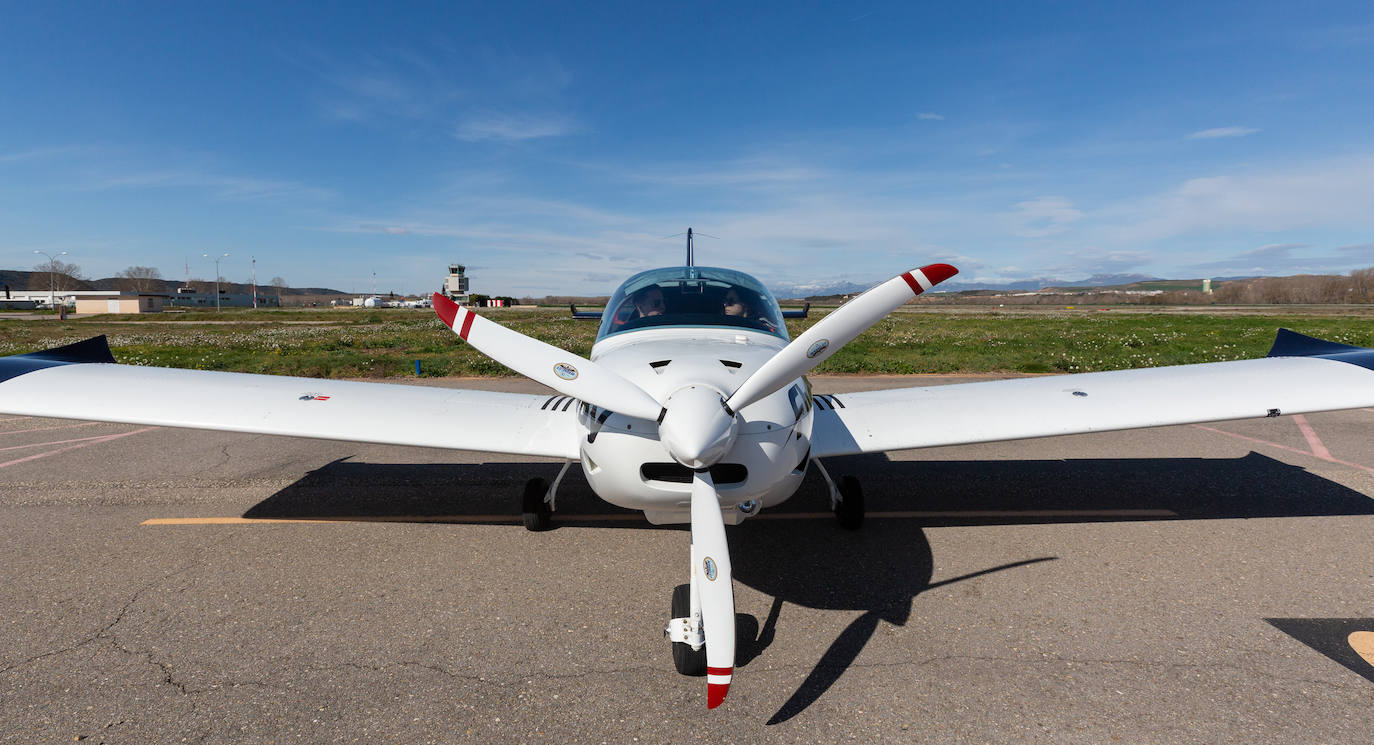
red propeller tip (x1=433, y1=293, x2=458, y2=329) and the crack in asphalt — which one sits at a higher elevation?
red propeller tip (x1=433, y1=293, x2=458, y2=329)

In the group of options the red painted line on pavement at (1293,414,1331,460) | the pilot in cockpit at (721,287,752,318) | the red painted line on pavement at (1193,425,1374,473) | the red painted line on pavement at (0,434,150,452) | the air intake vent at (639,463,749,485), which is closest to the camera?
the air intake vent at (639,463,749,485)

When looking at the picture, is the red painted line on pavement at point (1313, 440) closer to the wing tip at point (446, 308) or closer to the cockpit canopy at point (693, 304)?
the cockpit canopy at point (693, 304)

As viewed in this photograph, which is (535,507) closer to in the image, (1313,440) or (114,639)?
(114,639)

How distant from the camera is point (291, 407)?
5.09m

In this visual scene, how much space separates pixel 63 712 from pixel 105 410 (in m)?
2.82

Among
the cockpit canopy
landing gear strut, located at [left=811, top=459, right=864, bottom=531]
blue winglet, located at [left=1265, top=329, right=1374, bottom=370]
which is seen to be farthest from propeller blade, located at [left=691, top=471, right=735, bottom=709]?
blue winglet, located at [left=1265, top=329, right=1374, bottom=370]

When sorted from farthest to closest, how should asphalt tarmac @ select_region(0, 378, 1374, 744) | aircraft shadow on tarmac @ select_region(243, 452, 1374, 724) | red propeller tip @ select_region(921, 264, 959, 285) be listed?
1. aircraft shadow on tarmac @ select_region(243, 452, 1374, 724)
2. red propeller tip @ select_region(921, 264, 959, 285)
3. asphalt tarmac @ select_region(0, 378, 1374, 744)

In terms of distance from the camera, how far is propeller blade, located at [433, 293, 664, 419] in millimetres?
3162

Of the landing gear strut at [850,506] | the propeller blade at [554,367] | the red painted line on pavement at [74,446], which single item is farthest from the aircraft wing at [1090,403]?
the red painted line on pavement at [74,446]

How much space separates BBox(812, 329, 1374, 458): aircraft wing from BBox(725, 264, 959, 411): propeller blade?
1398 mm

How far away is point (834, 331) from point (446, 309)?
7.07 feet

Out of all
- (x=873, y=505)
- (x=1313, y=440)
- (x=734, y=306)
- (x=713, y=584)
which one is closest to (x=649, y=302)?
(x=734, y=306)

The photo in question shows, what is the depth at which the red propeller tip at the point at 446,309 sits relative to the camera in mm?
3525

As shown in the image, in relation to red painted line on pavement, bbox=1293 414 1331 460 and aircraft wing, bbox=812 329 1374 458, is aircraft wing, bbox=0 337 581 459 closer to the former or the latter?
aircraft wing, bbox=812 329 1374 458
